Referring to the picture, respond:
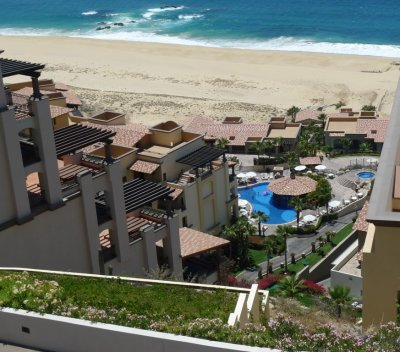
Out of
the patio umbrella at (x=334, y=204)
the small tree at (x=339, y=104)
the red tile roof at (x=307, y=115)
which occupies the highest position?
the red tile roof at (x=307, y=115)

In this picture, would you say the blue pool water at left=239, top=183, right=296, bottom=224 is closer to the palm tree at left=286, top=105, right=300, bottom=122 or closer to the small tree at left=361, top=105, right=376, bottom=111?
the palm tree at left=286, top=105, right=300, bottom=122

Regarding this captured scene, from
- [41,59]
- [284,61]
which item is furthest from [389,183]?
[41,59]

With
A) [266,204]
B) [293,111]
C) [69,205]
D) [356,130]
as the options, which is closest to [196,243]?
[69,205]

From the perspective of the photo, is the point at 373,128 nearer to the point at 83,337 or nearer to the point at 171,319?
the point at 171,319

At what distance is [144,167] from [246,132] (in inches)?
1076

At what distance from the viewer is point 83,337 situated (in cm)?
1406

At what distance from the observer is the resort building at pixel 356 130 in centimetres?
6644

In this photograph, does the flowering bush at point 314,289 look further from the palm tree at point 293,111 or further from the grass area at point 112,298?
the palm tree at point 293,111

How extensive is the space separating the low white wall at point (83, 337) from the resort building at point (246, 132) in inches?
1960

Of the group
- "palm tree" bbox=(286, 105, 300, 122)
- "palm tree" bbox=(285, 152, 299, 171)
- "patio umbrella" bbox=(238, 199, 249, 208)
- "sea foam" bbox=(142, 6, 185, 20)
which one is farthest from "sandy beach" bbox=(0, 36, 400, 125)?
"sea foam" bbox=(142, 6, 185, 20)

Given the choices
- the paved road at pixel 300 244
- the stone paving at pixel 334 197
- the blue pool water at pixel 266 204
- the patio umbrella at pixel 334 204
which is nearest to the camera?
the paved road at pixel 300 244

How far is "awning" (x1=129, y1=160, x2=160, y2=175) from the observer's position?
137 feet

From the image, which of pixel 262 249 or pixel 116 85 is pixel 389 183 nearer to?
pixel 262 249

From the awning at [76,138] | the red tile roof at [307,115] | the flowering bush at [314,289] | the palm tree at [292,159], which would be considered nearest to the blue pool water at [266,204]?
the palm tree at [292,159]
